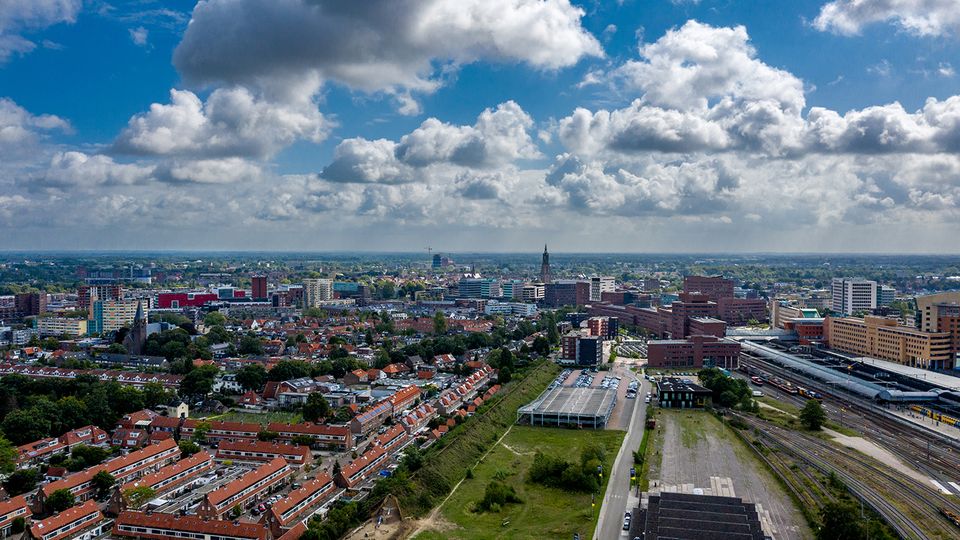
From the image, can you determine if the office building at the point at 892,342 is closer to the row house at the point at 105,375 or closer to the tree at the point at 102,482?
the tree at the point at 102,482

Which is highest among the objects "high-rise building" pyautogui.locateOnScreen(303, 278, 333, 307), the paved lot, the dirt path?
"high-rise building" pyautogui.locateOnScreen(303, 278, 333, 307)

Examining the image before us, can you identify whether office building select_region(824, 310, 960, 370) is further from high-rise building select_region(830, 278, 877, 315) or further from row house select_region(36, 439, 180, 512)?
row house select_region(36, 439, 180, 512)

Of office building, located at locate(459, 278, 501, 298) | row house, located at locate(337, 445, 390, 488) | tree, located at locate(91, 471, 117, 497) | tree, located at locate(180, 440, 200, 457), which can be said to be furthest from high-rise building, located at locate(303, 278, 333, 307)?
tree, located at locate(91, 471, 117, 497)

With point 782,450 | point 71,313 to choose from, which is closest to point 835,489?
point 782,450

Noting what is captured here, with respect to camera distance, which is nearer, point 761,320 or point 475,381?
point 475,381

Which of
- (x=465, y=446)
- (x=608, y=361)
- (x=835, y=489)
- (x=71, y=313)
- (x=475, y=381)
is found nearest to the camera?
(x=835, y=489)

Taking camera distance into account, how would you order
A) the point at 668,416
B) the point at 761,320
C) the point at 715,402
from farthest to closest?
the point at 761,320
the point at 715,402
the point at 668,416

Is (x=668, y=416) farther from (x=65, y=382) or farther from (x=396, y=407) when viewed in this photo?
(x=65, y=382)
